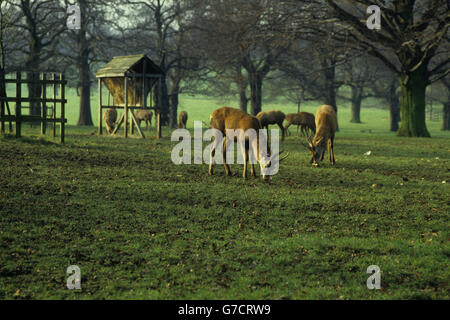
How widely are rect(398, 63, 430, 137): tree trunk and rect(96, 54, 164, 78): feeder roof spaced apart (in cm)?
1381

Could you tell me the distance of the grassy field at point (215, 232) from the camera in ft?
21.5

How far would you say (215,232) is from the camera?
28.9 ft

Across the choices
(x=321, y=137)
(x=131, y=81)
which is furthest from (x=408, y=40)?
(x=131, y=81)

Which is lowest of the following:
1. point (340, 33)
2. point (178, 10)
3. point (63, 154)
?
point (63, 154)

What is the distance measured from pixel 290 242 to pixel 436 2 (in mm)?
22355

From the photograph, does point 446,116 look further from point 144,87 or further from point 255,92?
point 144,87

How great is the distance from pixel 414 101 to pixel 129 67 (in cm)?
1585

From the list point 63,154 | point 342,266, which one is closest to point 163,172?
point 63,154

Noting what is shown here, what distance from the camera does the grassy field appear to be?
6547 millimetres

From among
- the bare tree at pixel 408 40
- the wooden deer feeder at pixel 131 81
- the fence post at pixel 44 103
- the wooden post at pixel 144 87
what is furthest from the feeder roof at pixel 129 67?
the bare tree at pixel 408 40

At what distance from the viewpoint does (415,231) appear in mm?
9164

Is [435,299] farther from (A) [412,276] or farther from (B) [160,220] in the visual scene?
(B) [160,220]

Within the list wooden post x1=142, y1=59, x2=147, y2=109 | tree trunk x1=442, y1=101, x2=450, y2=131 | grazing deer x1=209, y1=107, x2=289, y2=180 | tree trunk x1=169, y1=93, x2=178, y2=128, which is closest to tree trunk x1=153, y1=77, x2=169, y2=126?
tree trunk x1=169, y1=93, x2=178, y2=128

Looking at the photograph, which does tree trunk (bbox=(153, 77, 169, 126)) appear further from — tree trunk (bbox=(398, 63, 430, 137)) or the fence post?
the fence post
